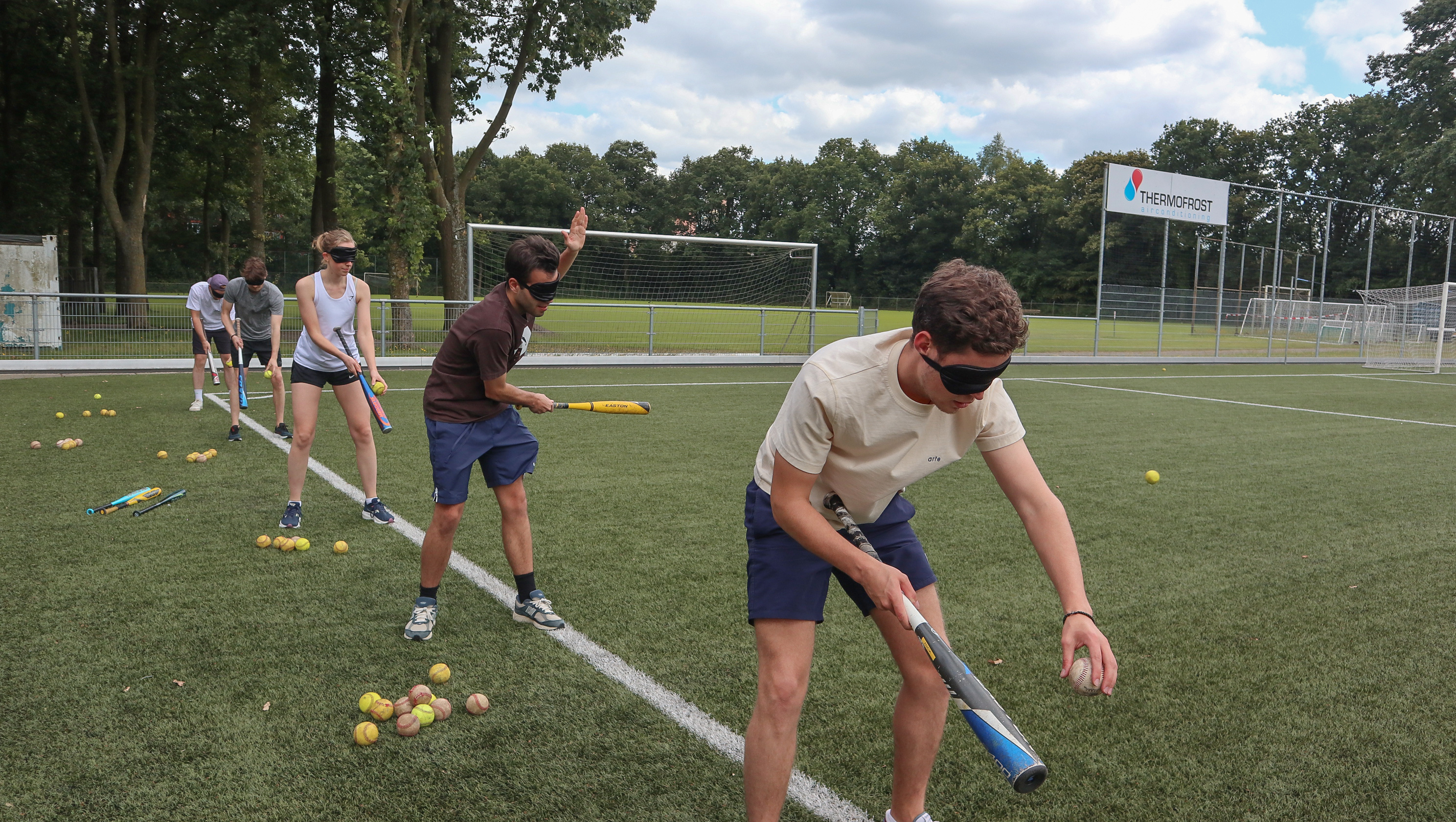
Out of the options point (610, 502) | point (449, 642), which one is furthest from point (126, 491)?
point (449, 642)

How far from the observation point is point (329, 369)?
6.05m

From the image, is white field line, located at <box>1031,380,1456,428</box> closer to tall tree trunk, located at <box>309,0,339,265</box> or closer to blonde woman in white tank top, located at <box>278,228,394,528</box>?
blonde woman in white tank top, located at <box>278,228,394,528</box>

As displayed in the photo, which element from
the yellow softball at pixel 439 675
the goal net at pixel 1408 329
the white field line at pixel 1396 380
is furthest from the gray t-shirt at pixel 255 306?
the goal net at pixel 1408 329

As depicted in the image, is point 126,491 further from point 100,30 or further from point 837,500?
point 100,30

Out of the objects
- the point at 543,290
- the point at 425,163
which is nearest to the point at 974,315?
the point at 543,290

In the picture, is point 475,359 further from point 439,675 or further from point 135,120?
point 135,120

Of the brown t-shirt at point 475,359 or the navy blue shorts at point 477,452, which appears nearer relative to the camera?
the brown t-shirt at point 475,359

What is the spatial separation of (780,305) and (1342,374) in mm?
14009

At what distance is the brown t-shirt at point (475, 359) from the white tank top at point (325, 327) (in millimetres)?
2136

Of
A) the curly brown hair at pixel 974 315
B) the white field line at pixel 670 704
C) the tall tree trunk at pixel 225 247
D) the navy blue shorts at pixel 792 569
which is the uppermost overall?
the tall tree trunk at pixel 225 247

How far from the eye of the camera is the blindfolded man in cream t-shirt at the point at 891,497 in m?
2.09

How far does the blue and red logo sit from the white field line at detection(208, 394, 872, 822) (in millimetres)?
23583

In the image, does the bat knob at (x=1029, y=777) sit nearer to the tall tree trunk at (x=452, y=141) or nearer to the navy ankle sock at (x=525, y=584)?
the navy ankle sock at (x=525, y=584)

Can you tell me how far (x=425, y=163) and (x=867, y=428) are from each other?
65.8ft
